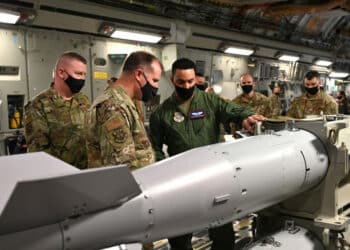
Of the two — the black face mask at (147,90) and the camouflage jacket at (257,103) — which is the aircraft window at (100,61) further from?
the black face mask at (147,90)

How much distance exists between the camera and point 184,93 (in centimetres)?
276

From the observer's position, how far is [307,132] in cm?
250

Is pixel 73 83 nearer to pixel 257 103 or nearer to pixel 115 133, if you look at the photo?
pixel 115 133

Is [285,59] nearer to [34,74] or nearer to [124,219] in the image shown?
[34,74]

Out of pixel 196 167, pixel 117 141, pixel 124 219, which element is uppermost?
pixel 117 141

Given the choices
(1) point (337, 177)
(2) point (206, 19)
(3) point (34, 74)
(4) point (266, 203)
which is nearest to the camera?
(4) point (266, 203)

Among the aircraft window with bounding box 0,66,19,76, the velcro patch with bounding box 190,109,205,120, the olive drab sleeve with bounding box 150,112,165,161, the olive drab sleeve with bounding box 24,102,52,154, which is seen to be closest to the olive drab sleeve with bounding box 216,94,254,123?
the velcro patch with bounding box 190,109,205,120

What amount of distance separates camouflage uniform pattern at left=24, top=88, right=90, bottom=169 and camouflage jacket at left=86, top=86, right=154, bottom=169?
81 cm

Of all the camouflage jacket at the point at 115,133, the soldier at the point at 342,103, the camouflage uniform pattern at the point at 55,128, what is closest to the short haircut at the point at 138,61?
the camouflage jacket at the point at 115,133

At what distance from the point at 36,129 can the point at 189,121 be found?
40.9 inches

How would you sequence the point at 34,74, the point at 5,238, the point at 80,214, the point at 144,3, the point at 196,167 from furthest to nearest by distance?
the point at 144,3 → the point at 34,74 → the point at 196,167 → the point at 80,214 → the point at 5,238

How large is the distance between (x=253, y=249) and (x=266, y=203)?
27 cm

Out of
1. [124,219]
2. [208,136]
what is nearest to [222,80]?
[208,136]

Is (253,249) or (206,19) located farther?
(206,19)
